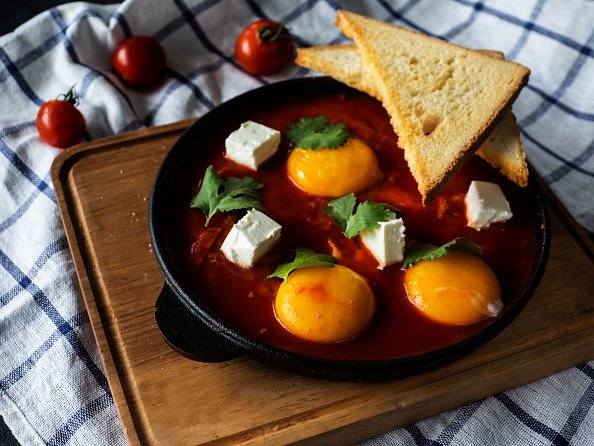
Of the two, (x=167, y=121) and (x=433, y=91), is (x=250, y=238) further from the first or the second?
(x=167, y=121)

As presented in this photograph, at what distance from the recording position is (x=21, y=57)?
3.94 m

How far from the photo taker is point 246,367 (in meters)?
2.73

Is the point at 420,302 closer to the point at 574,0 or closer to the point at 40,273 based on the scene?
the point at 40,273

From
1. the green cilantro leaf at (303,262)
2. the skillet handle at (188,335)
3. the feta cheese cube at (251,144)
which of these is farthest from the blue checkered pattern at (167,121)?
the feta cheese cube at (251,144)

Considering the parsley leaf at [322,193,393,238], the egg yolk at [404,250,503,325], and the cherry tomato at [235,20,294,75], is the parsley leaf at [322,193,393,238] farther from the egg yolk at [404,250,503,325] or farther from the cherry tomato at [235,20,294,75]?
the cherry tomato at [235,20,294,75]

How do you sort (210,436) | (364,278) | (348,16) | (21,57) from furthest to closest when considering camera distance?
(21,57) < (348,16) < (364,278) < (210,436)

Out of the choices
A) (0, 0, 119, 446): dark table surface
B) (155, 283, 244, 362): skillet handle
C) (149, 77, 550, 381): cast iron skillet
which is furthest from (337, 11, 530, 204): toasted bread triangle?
(0, 0, 119, 446): dark table surface

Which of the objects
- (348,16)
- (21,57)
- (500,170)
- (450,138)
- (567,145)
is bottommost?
(567,145)

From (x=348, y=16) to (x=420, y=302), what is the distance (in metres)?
1.58

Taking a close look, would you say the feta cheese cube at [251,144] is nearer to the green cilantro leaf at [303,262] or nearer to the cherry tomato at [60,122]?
the green cilantro leaf at [303,262]

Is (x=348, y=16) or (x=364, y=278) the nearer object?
(x=364, y=278)

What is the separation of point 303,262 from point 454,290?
550 millimetres

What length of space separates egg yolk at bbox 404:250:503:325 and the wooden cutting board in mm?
216

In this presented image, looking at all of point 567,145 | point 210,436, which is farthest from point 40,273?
point 567,145
